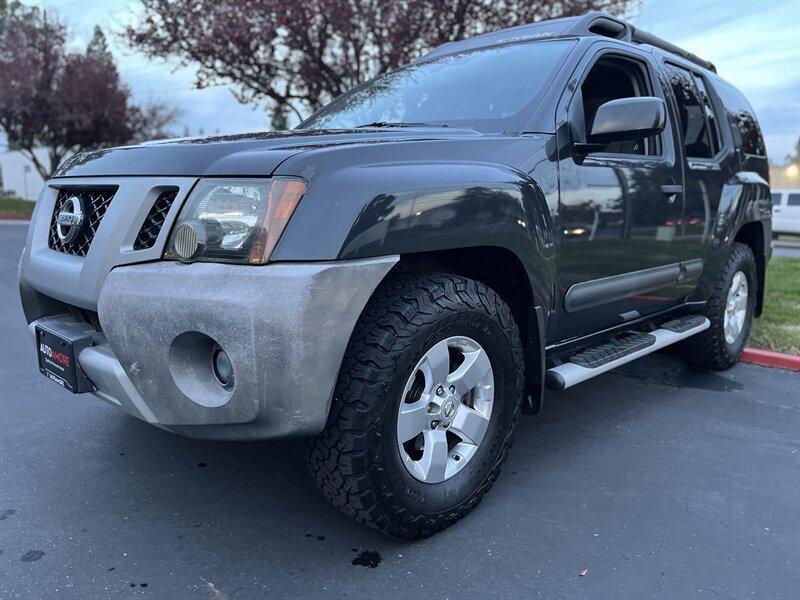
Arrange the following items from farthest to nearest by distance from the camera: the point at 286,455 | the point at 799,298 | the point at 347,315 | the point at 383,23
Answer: the point at 383,23
the point at 799,298
the point at 286,455
the point at 347,315

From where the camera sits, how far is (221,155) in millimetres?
1933

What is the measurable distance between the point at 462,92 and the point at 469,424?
5.30 feet

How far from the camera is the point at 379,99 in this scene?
3363 millimetres

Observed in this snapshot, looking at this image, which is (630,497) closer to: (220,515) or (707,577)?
(707,577)

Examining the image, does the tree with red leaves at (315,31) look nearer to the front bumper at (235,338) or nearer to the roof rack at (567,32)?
the roof rack at (567,32)

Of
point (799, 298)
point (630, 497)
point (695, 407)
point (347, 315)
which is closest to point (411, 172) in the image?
point (347, 315)

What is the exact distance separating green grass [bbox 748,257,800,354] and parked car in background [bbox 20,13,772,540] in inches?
90.9

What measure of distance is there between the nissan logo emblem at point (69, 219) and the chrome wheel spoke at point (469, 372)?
143 cm

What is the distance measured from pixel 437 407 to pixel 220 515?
920 mm

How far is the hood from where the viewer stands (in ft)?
6.14

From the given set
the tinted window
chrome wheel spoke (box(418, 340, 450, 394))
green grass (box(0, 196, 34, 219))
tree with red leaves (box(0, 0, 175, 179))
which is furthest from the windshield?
tree with red leaves (box(0, 0, 175, 179))

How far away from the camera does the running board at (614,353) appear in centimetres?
263

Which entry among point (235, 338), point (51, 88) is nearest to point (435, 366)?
point (235, 338)

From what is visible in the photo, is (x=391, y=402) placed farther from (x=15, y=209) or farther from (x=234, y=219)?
(x=15, y=209)
